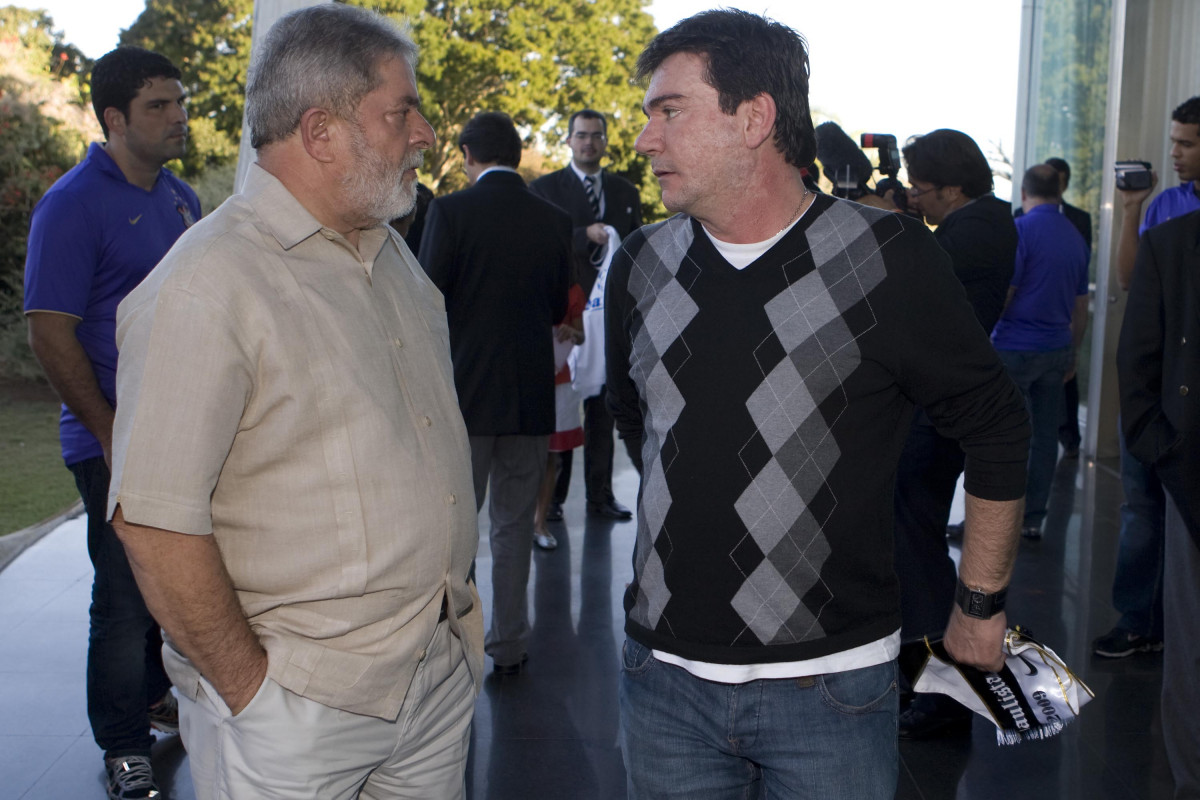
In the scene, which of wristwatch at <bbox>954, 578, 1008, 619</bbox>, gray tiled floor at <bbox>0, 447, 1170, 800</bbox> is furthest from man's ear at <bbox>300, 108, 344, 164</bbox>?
gray tiled floor at <bbox>0, 447, 1170, 800</bbox>

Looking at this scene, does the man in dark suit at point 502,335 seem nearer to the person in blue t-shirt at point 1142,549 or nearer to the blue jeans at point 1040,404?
the person in blue t-shirt at point 1142,549

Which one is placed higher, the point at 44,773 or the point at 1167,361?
the point at 1167,361

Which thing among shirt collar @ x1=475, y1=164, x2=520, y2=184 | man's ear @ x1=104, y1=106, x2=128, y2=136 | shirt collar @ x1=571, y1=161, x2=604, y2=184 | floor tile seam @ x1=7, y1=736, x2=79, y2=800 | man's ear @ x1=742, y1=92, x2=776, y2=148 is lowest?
floor tile seam @ x1=7, y1=736, x2=79, y2=800

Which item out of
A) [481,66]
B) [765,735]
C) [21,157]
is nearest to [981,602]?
[765,735]

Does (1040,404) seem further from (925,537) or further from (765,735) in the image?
(765,735)

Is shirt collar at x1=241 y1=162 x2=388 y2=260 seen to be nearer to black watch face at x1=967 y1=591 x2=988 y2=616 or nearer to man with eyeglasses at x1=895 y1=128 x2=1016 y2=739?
black watch face at x1=967 y1=591 x2=988 y2=616

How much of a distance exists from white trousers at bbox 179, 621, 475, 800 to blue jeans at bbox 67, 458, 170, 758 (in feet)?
4.80

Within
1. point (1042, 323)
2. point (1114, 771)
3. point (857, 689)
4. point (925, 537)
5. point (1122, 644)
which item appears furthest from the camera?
point (1042, 323)

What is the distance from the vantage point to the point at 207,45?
2347cm

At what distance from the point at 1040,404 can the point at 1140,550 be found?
1.77 meters

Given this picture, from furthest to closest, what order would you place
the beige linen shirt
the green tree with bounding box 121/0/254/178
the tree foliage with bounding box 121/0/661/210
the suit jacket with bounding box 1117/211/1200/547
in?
1. the green tree with bounding box 121/0/254/178
2. the tree foliage with bounding box 121/0/661/210
3. the suit jacket with bounding box 1117/211/1200/547
4. the beige linen shirt

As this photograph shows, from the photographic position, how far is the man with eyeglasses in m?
3.80

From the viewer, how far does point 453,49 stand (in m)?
22.2

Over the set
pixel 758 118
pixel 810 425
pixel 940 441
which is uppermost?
pixel 758 118
